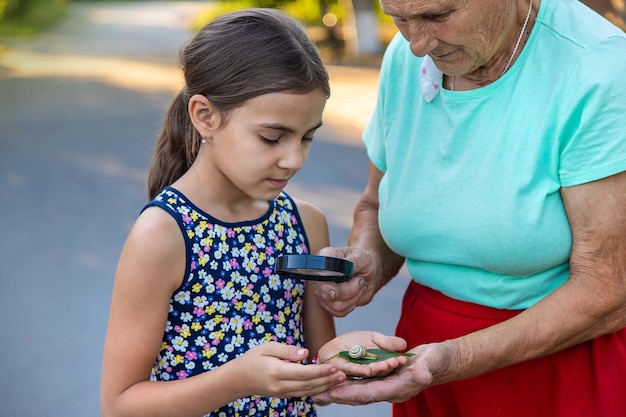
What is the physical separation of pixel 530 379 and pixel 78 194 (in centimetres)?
576

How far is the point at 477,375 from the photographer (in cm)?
228

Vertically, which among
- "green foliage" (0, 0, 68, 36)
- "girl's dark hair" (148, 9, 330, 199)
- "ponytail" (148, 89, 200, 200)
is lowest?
"ponytail" (148, 89, 200, 200)

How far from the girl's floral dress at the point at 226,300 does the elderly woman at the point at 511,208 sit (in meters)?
0.17

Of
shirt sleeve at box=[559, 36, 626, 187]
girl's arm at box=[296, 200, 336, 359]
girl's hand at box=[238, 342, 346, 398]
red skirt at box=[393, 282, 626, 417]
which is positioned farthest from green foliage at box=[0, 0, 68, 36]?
shirt sleeve at box=[559, 36, 626, 187]

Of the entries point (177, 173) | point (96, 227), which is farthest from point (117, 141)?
point (177, 173)

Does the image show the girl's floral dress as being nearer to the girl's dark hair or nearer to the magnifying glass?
the magnifying glass

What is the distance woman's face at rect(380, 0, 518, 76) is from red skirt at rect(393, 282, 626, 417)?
2.18 feet

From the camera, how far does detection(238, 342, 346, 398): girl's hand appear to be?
80.4 inches

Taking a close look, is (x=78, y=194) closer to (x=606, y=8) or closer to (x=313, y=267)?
(x=606, y=8)

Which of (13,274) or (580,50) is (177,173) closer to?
(580,50)

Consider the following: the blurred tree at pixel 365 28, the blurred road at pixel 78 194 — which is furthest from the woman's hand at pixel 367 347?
the blurred tree at pixel 365 28

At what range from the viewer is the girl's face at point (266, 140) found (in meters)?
2.26

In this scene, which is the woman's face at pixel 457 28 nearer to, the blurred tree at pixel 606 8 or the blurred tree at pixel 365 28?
the blurred tree at pixel 606 8

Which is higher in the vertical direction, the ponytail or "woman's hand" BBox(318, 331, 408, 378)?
the ponytail
